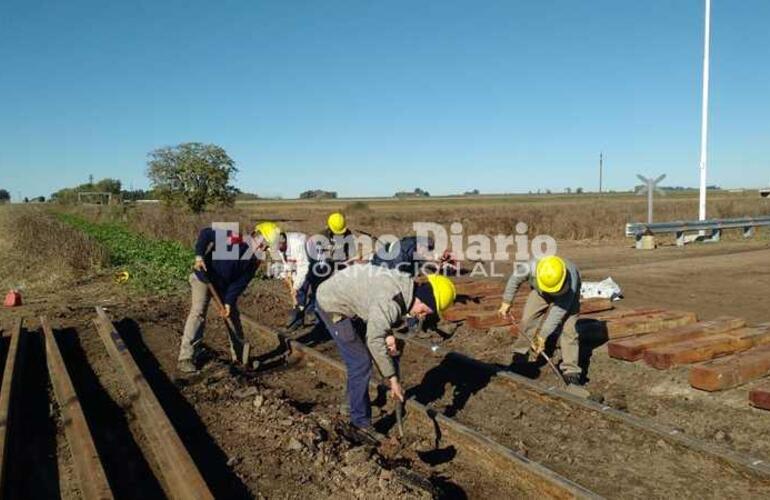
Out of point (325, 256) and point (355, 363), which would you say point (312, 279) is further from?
point (355, 363)

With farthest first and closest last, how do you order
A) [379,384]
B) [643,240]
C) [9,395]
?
[643,240]
[379,384]
[9,395]

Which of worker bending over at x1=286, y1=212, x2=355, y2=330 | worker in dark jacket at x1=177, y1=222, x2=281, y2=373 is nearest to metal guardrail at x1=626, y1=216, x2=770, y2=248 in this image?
worker bending over at x1=286, y1=212, x2=355, y2=330

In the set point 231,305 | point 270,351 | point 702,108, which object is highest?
point 702,108

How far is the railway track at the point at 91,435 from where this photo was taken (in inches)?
165

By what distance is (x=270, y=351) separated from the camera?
8375mm

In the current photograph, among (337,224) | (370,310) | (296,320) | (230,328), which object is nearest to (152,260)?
(296,320)

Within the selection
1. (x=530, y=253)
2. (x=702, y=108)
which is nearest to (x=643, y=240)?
(x=530, y=253)

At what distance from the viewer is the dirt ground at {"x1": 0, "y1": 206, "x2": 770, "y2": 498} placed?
430 centimetres

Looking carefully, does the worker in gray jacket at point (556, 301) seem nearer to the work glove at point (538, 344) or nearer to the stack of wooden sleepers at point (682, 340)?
the work glove at point (538, 344)

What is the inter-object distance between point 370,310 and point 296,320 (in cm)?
509

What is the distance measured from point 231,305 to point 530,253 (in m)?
13.7

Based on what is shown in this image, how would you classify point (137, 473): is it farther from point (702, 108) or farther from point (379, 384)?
point (702, 108)

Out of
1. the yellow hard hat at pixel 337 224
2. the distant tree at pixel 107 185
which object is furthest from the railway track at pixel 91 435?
the distant tree at pixel 107 185

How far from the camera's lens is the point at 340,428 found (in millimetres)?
5238
